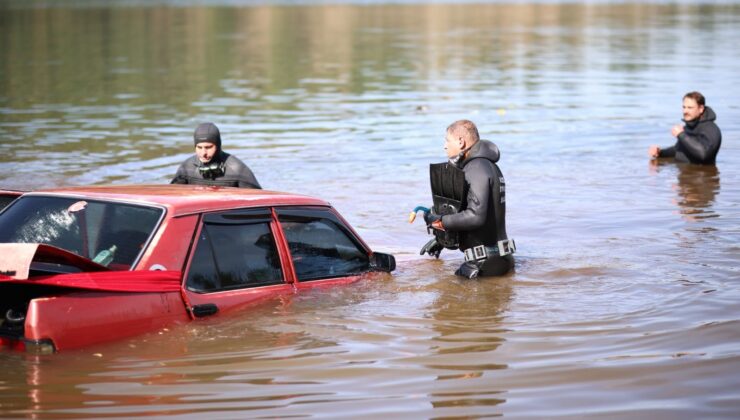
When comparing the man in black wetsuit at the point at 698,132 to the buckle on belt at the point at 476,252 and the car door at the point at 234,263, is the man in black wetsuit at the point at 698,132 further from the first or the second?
the car door at the point at 234,263

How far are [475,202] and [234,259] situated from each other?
2.57 metres

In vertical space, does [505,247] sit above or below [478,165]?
below

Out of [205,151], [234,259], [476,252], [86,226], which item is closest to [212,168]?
[205,151]

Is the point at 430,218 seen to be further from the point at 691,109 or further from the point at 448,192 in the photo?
the point at 691,109

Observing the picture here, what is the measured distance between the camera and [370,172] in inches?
709

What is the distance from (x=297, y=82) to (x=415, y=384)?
85.2 feet

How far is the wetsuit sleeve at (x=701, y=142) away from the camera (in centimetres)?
1766

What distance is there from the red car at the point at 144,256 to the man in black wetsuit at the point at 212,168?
2604 mm

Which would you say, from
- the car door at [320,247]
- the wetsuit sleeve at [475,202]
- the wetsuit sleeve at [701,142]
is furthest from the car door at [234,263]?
the wetsuit sleeve at [701,142]

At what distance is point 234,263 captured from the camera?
308 inches

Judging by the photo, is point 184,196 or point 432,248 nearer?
point 184,196

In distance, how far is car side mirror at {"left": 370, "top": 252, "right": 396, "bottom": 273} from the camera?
9.12 m

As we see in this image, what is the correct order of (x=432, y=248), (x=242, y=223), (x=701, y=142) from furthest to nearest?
(x=701, y=142) < (x=432, y=248) < (x=242, y=223)

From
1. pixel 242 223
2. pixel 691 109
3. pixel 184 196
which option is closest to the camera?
pixel 184 196
